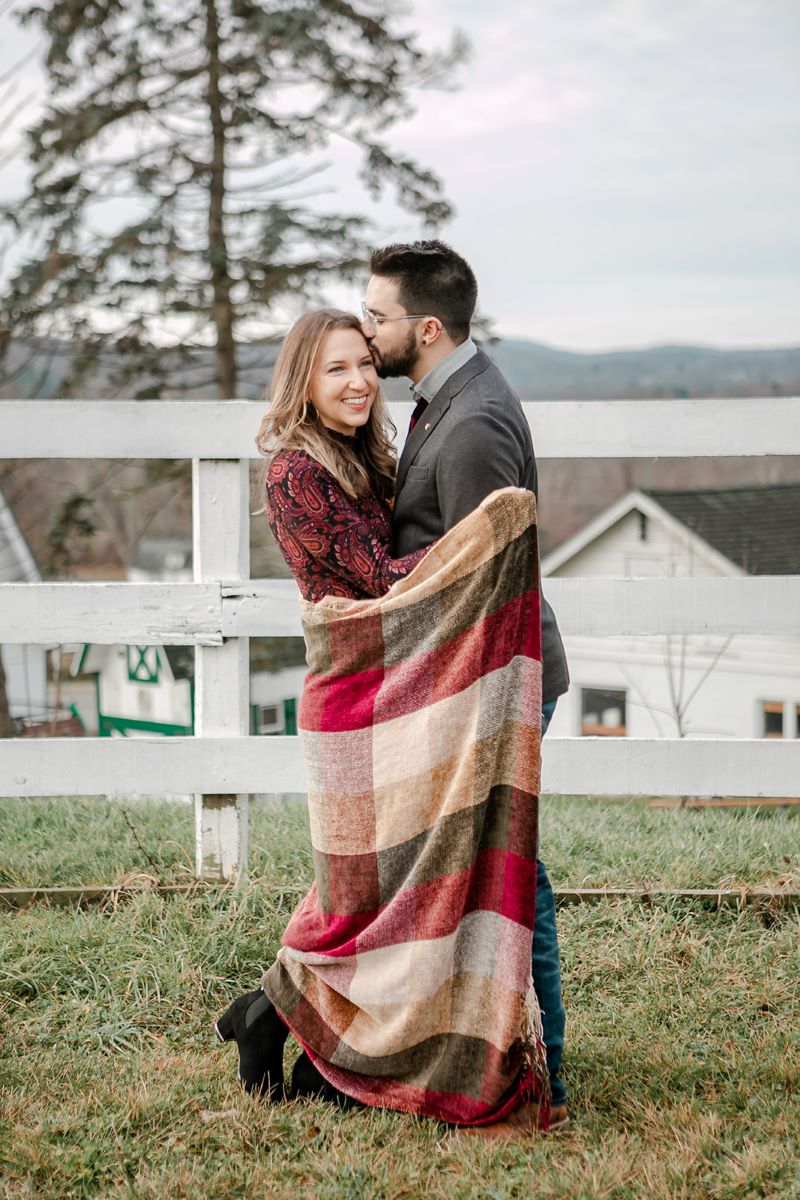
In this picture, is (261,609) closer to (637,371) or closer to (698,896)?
(698,896)

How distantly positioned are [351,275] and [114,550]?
15.3 ft

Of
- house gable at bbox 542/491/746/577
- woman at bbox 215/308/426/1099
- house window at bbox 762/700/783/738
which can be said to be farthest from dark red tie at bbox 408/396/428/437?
house window at bbox 762/700/783/738

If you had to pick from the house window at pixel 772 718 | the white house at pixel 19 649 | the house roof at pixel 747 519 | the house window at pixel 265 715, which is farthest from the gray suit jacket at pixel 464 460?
the house window at pixel 772 718

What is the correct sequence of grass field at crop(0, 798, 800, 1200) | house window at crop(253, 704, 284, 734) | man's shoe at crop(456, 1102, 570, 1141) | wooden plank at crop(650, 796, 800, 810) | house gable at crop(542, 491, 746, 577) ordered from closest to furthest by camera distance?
grass field at crop(0, 798, 800, 1200), man's shoe at crop(456, 1102, 570, 1141), wooden plank at crop(650, 796, 800, 810), house window at crop(253, 704, 284, 734), house gable at crop(542, 491, 746, 577)

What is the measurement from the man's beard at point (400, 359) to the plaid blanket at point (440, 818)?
0.50m

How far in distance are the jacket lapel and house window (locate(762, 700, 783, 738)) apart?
1771 centimetres

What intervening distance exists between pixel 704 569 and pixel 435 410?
15.7 meters

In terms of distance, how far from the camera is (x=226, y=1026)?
3092mm

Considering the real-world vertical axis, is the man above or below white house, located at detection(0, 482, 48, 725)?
above

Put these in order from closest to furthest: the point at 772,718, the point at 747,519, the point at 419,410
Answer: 1. the point at 419,410
2. the point at 747,519
3. the point at 772,718

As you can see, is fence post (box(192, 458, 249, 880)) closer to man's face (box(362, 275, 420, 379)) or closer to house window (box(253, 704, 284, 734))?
man's face (box(362, 275, 420, 379))

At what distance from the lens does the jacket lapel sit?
2.83 metres

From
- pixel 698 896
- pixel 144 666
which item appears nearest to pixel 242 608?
pixel 698 896

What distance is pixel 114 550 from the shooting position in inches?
584
